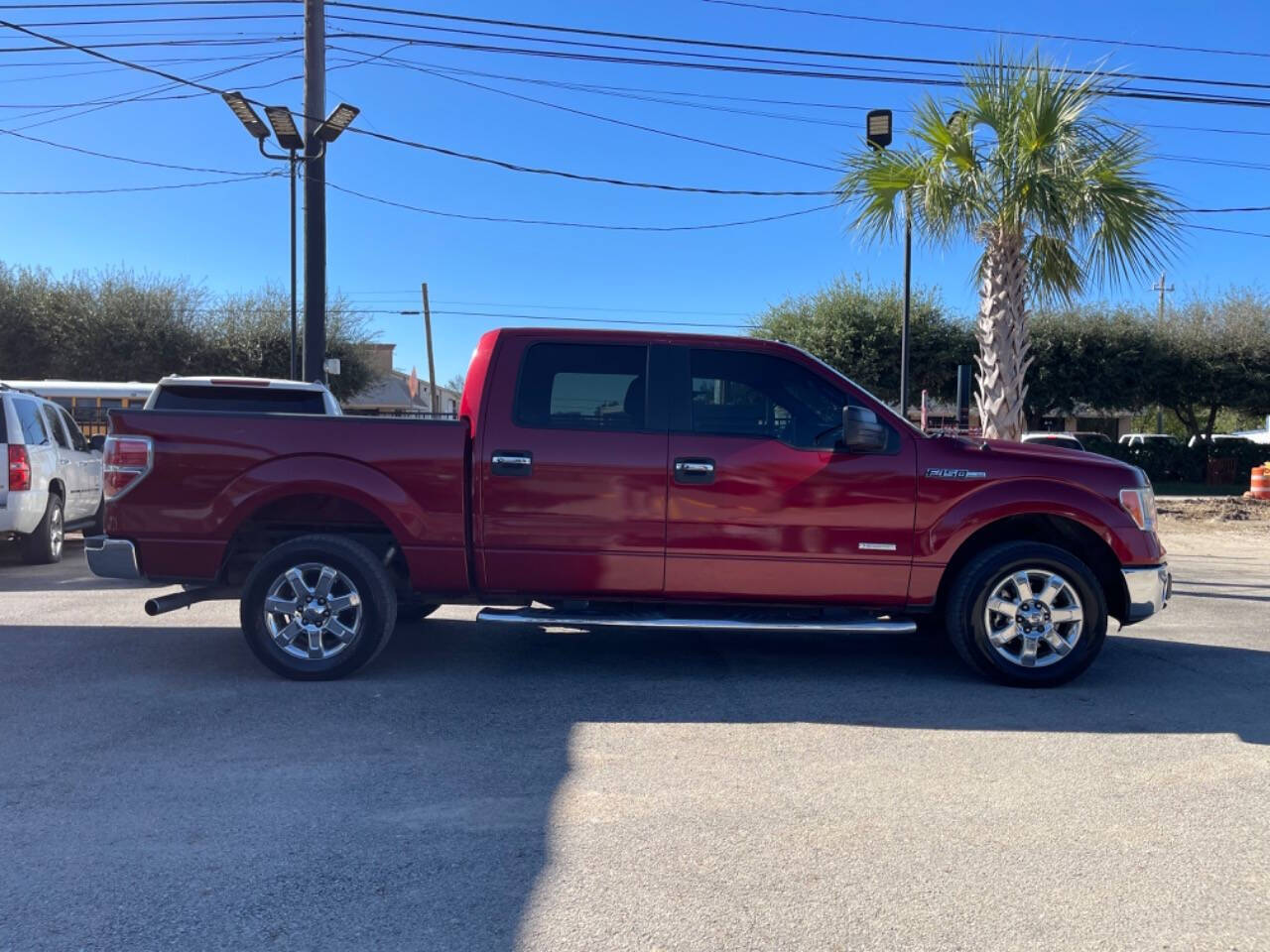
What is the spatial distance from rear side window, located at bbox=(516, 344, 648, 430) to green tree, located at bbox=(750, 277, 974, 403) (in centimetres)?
2169

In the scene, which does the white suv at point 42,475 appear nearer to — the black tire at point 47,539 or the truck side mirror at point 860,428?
the black tire at point 47,539

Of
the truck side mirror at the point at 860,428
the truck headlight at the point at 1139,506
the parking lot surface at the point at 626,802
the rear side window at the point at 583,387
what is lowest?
the parking lot surface at the point at 626,802

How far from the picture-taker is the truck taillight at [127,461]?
5656 mm

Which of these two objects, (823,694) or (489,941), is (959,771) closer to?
(823,694)

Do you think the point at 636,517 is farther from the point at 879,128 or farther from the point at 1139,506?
the point at 879,128

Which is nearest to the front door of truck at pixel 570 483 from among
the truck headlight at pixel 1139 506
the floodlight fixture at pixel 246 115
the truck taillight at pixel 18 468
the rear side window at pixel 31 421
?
the truck headlight at pixel 1139 506

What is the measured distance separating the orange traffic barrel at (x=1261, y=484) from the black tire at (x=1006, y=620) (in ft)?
59.7

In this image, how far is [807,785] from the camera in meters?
4.29

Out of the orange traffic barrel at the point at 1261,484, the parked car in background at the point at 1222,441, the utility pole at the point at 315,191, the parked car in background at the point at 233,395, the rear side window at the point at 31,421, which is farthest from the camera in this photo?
the parked car in background at the point at 1222,441

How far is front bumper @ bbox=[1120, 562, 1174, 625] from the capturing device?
578cm

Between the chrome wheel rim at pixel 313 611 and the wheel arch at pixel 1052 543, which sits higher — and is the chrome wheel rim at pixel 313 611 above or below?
below

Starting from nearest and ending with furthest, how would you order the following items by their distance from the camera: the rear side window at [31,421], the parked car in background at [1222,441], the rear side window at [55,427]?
1. the rear side window at [31,421]
2. the rear side window at [55,427]
3. the parked car in background at [1222,441]

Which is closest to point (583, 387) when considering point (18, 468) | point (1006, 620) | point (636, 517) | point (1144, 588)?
point (636, 517)

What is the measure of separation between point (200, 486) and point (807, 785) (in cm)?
379
